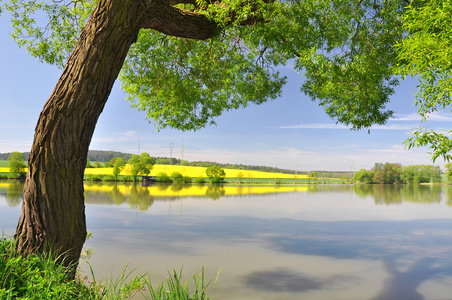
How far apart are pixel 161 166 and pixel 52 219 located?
5092 cm

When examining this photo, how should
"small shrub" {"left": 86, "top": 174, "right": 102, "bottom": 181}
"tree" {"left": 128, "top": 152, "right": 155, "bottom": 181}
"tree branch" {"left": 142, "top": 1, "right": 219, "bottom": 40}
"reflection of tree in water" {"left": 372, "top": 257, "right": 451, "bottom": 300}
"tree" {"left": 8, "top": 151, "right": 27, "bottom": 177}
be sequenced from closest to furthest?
1. "tree branch" {"left": 142, "top": 1, "right": 219, "bottom": 40}
2. "reflection of tree in water" {"left": 372, "top": 257, "right": 451, "bottom": 300}
3. "tree" {"left": 8, "top": 151, "right": 27, "bottom": 177}
4. "small shrub" {"left": 86, "top": 174, "right": 102, "bottom": 181}
5. "tree" {"left": 128, "top": 152, "right": 155, "bottom": 181}

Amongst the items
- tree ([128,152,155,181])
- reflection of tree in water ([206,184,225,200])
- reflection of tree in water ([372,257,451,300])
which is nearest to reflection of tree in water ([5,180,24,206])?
reflection of tree in water ([206,184,225,200])

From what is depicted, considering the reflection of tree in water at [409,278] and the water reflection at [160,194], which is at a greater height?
the water reflection at [160,194]

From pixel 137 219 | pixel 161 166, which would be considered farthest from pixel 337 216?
pixel 161 166

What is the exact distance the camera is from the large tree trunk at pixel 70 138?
4137mm

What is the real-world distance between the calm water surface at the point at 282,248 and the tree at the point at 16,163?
29585mm

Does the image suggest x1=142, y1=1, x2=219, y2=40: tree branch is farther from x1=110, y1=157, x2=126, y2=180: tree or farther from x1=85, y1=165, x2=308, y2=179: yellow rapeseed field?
x1=85, y1=165, x2=308, y2=179: yellow rapeseed field

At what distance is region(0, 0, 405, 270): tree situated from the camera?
4.18m

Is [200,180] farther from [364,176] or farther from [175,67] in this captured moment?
[175,67]

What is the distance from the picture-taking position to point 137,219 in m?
14.1

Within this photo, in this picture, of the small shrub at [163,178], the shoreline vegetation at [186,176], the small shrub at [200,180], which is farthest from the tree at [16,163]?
the small shrub at [200,180]

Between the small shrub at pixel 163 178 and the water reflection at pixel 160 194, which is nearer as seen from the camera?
the water reflection at pixel 160 194

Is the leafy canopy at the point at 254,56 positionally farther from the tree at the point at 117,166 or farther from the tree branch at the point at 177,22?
the tree at the point at 117,166

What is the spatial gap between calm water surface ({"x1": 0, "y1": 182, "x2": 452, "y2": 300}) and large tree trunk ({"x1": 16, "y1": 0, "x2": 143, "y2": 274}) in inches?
97.7
